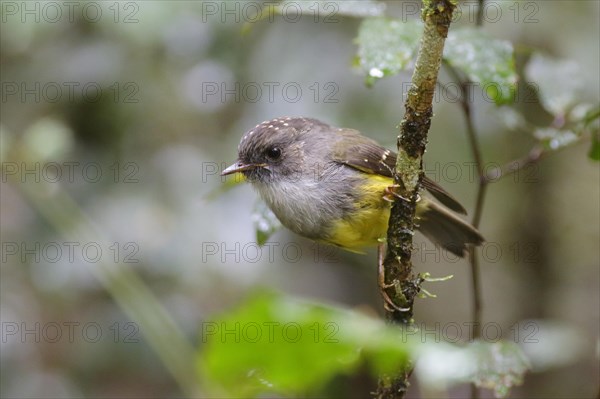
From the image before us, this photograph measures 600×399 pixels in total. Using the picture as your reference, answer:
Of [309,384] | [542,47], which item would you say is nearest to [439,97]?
[542,47]

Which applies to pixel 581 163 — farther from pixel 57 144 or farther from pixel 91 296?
pixel 57 144

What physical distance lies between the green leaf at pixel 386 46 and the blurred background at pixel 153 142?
59.1 inches

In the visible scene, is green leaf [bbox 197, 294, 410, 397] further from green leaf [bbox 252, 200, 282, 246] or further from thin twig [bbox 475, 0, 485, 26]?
thin twig [bbox 475, 0, 485, 26]

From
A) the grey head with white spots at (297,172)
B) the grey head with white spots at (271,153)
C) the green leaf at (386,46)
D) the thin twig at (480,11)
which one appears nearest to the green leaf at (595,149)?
the thin twig at (480,11)

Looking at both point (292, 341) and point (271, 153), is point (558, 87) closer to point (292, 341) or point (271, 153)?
point (271, 153)

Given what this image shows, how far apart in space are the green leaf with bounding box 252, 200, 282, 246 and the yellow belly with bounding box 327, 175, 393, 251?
49 cm

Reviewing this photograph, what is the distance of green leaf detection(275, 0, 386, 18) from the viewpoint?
2379mm

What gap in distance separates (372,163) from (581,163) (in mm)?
3930

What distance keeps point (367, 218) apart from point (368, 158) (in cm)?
28

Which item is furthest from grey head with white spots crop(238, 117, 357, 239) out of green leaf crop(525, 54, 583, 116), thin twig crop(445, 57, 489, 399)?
green leaf crop(525, 54, 583, 116)

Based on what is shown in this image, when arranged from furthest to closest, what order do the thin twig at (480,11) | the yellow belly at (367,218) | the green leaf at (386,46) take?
the yellow belly at (367,218) < the thin twig at (480,11) < the green leaf at (386,46)

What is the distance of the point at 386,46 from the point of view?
2.40 metres

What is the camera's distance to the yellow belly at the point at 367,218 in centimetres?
315

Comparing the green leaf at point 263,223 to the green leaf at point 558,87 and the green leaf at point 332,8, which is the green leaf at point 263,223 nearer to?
the green leaf at point 332,8
